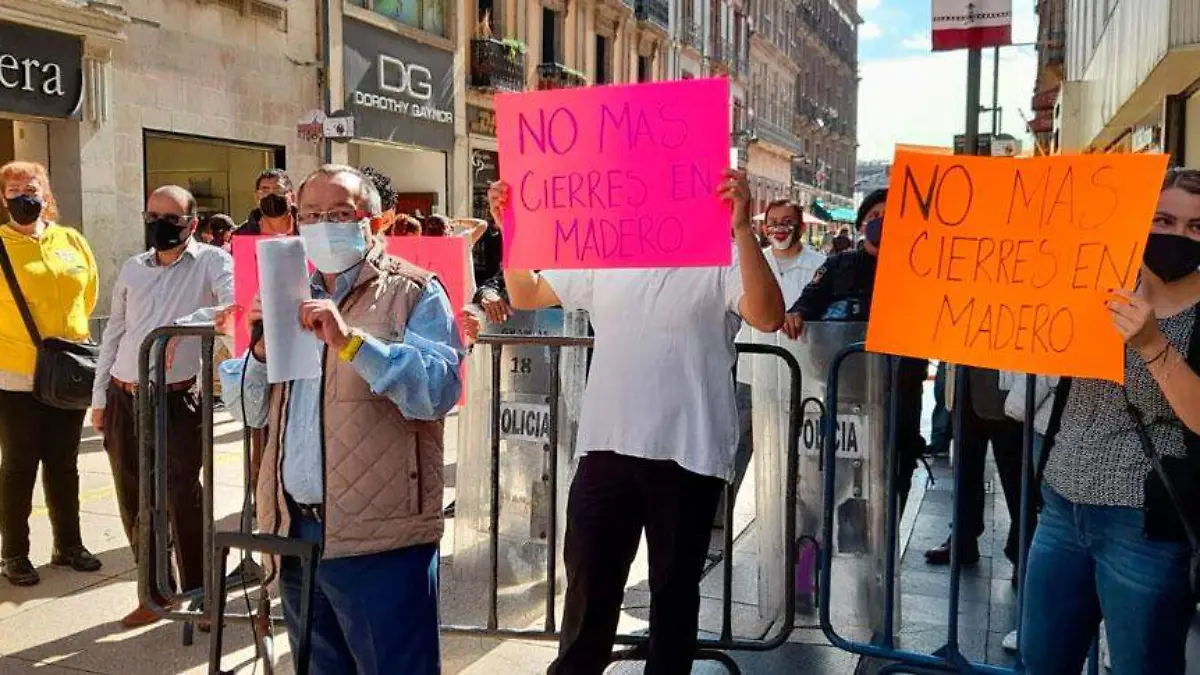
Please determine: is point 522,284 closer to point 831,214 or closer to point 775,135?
point 775,135

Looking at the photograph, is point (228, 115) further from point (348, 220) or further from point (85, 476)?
point (348, 220)

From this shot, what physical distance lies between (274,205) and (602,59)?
938 inches

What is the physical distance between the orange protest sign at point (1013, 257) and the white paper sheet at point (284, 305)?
4.94 ft

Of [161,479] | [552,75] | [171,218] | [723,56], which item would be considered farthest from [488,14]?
[723,56]

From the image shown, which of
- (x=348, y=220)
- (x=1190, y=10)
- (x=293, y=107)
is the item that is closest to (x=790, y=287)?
(x=1190, y=10)

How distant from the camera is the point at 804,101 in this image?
195ft

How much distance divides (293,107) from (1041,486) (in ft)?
46.7

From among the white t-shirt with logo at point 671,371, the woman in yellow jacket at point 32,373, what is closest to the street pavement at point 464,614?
the woman in yellow jacket at point 32,373

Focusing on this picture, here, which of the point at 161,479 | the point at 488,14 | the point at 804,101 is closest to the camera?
the point at 161,479

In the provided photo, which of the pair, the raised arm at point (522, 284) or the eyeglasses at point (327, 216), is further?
the raised arm at point (522, 284)

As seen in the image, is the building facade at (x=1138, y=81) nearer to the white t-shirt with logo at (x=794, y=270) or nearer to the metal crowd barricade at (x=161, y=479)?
the white t-shirt with logo at (x=794, y=270)

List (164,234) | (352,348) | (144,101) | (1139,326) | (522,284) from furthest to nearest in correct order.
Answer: (144,101), (164,234), (522,284), (352,348), (1139,326)

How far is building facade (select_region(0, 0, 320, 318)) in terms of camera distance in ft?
36.5

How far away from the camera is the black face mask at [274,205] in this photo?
5.10 metres
